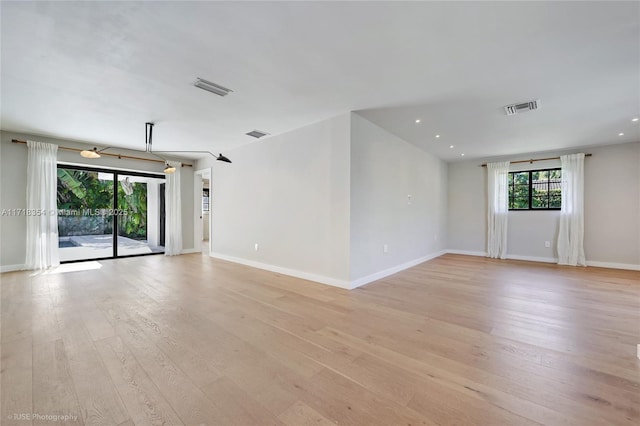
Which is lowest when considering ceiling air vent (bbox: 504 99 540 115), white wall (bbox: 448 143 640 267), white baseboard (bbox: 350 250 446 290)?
white baseboard (bbox: 350 250 446 290)

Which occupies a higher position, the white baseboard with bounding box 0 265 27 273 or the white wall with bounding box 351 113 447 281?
the white wall with bounding box 351 113 447 281

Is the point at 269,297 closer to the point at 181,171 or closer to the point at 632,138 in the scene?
the point at 181,171

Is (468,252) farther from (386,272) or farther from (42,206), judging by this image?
(42,206)

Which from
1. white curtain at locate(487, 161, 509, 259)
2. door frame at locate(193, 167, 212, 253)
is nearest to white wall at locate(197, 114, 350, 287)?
door frame at locate(193, 167, 212, 253)

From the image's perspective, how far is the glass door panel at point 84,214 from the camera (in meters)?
5.49

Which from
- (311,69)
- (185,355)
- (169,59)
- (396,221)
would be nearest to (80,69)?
(169,59)

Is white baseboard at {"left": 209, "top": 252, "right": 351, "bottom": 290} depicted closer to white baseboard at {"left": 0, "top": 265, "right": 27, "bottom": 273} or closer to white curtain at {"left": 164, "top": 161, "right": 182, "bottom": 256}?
white curtain at {"left": 164, "top": 161, "right": 182, "bottom": 256}

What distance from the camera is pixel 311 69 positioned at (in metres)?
2.67

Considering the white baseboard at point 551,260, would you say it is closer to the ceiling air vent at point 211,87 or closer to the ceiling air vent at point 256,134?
the ceiling air vent at point 256,134

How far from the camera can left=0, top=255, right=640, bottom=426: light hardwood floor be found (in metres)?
1.44

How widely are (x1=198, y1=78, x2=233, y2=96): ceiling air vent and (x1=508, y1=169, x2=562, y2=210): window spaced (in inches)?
284

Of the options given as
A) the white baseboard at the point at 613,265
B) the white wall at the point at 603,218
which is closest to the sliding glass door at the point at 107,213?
the white wall at the point at 603,218

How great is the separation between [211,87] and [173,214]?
4.98 metres

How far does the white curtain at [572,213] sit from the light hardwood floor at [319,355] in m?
2.27
